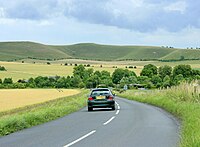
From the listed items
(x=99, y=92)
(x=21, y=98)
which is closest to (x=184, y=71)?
(x=21, y=98)

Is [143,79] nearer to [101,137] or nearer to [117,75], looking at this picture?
[117,75]

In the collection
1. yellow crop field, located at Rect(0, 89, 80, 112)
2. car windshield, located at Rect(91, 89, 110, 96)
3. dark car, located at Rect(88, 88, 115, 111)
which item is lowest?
yellow crop field, located at Rect(0, 89, 80, 112)

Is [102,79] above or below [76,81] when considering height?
above

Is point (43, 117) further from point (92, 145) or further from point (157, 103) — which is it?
point (157, 103)

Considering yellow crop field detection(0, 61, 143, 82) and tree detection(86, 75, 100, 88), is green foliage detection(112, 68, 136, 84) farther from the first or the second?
yellow crop field detection(0, 61, 143, 82)

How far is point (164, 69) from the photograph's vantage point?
5266 inches

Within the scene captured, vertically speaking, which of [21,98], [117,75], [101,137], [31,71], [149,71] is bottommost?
[21,98]

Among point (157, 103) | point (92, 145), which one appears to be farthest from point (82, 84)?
point (92, 145)

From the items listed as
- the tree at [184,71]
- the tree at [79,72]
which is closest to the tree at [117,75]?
Answer: the tree at [79,72]

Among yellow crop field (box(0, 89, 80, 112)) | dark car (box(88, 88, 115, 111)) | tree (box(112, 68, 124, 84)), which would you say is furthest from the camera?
tree (box(112, 68, 124, 84))

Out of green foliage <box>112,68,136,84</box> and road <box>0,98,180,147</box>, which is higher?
road <box>0,98,180,147</box>

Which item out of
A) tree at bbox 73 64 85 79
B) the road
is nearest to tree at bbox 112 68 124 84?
tree at bbox 73 64 85 79

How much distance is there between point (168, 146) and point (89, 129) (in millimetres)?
6222

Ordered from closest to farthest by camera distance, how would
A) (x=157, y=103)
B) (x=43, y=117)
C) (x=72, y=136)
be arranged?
(x=72, y=136), (x=43, y=117), (x=157, y=103)
